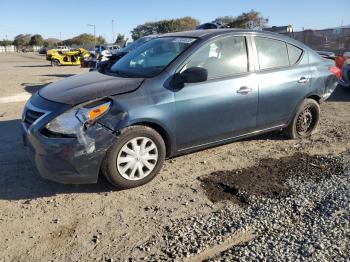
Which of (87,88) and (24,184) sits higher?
(87,88)

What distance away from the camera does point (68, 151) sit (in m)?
3.66

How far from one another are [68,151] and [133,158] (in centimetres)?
71

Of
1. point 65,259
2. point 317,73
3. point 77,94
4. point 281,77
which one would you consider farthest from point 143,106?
point 317,73

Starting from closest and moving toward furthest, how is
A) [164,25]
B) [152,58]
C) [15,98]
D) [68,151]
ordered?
[68,151] < [152,58] < [15,98] < [164,25]

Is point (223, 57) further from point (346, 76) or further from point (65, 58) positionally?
point (65, 58)

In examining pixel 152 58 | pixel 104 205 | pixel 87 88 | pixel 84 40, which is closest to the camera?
pixel 104 205

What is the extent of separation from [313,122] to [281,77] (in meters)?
1.23

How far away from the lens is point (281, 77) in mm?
5207

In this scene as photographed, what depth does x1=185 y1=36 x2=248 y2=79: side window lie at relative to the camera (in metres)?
4.56

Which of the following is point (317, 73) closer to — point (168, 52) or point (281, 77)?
point (281, 77)

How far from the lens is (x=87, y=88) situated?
4.18 m

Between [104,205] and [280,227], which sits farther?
[104,205]

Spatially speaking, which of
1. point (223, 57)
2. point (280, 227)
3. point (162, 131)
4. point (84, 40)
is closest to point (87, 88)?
point (162, 131)

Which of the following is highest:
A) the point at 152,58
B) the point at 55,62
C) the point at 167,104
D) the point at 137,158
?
the point at 55,62
